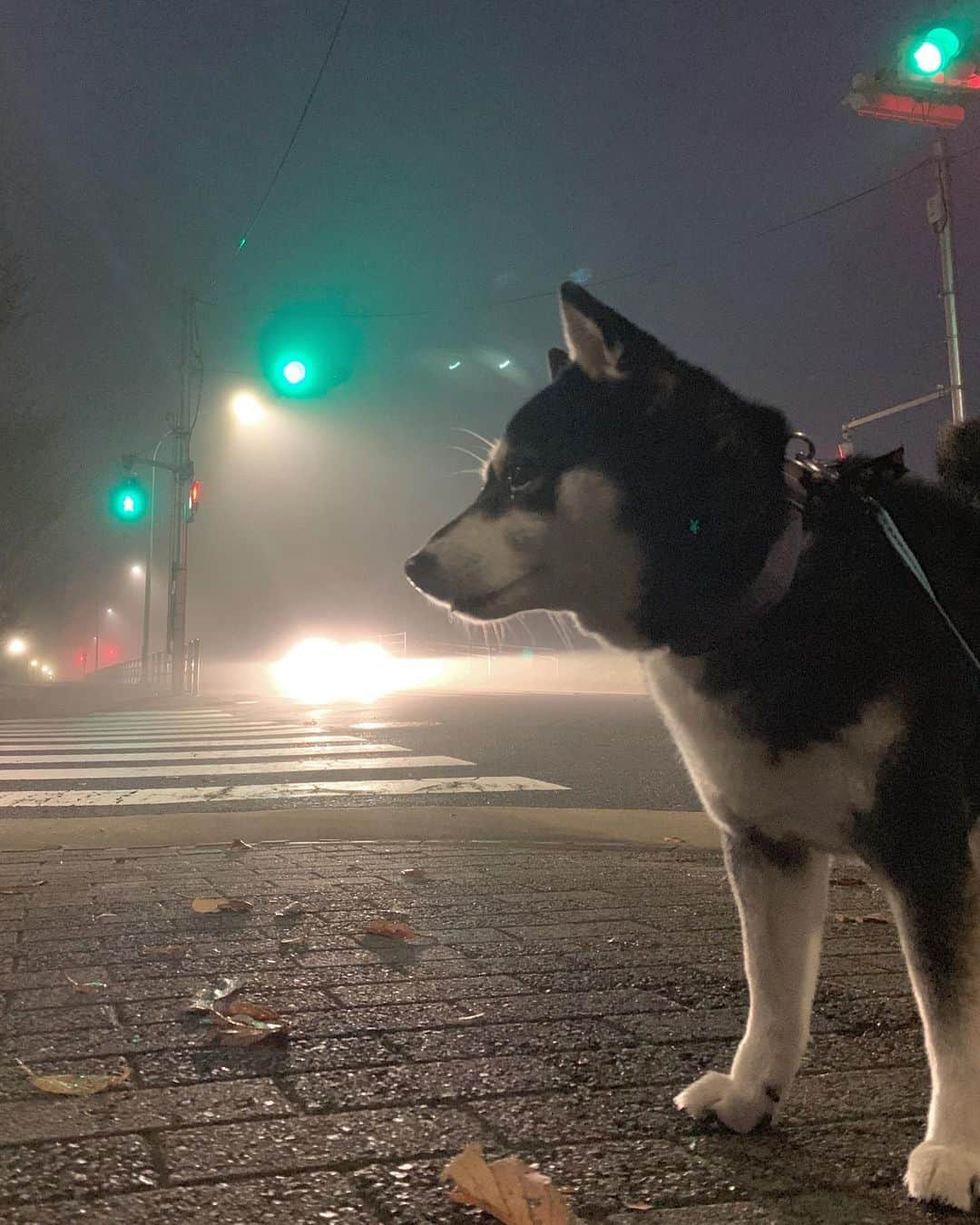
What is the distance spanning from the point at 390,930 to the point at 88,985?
37.0 inches

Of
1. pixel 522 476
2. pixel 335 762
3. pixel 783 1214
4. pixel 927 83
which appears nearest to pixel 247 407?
pixel 335 762

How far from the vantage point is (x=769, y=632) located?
6.07 ft

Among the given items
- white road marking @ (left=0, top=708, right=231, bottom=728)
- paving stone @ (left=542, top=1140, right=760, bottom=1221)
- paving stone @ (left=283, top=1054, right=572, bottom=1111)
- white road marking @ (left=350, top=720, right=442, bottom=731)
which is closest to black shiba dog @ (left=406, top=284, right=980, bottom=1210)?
paving stone @ (left=542, top=1140, right=760, bottom=1221)

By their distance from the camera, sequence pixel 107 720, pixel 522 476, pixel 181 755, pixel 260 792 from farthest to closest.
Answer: pixel 107 720
pixel 181 755
pixel 260 792
pixel 522 476

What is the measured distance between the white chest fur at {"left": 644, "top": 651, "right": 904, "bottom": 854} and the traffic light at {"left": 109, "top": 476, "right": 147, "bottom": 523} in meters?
22.3

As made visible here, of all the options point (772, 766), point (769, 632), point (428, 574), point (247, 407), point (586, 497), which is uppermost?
point (247, 407)

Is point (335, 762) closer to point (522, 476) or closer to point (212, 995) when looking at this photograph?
point (212, 995)

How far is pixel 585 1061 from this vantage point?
216 cm

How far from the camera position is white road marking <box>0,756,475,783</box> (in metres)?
9.01

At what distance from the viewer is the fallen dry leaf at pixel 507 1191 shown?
1.44 metres

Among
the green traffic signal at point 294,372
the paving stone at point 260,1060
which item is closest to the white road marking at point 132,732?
the green traffic signal at point 294,372

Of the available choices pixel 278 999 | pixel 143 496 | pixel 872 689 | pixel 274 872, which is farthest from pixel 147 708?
pixel 872 689

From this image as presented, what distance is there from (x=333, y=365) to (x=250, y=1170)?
9605mm

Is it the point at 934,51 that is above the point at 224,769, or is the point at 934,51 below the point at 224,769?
above
